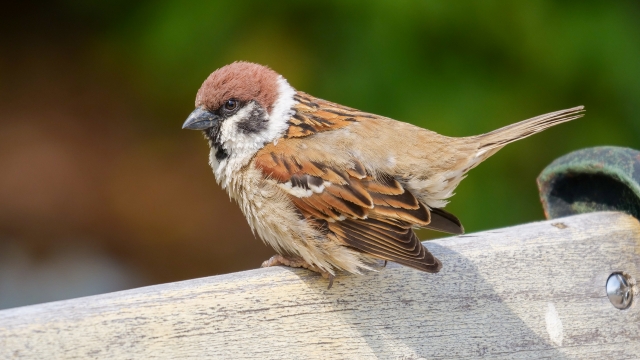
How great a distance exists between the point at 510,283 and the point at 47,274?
2.48 meters

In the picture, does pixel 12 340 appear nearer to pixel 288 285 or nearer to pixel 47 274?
pixel 288 285

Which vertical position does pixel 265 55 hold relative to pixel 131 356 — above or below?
above

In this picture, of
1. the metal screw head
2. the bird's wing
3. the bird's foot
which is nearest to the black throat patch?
the bird's wing

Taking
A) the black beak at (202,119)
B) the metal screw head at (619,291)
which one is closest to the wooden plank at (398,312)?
the metal screw head at (619,291)

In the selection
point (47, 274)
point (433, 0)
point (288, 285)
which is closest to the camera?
point (288, 285)

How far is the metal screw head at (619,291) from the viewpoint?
2.01m

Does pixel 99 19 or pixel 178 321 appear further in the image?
pixel 99 19

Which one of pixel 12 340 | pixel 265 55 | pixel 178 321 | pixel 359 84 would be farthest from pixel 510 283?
pixel 265 55

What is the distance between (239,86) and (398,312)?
819mm

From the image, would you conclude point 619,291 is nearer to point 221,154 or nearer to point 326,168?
point 326,168

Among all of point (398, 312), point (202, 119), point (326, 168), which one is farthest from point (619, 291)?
point (202, 119)

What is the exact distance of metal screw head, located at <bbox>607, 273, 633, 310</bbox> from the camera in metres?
2.01

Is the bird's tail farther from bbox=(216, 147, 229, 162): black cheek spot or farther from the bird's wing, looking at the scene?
bbox=(216, 147, 229, 162): black cheek spot

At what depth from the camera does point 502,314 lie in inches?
73.2
